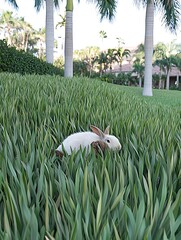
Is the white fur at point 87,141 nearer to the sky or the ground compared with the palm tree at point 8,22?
nearer to the ground

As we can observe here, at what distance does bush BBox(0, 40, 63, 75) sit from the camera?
1134 cm

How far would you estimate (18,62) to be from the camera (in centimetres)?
1214

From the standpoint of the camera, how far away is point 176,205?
3.68 feet

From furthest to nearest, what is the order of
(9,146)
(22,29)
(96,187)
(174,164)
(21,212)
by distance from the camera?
(22,29)
(9,146)
(174,164)
(96,187)
(21,212)

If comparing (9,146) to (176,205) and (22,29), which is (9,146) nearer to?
(176,205)

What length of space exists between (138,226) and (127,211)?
0.23 ft

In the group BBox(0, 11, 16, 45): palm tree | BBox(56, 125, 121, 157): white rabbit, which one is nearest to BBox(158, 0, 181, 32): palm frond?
BBox(56, 125, 121, 157): white rabbit

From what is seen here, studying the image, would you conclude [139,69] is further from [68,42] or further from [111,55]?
[68,42]

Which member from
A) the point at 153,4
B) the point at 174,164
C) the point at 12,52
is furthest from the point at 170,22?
the point at 174,164

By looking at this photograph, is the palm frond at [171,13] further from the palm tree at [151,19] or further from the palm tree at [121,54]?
the palm tree at [121,54]

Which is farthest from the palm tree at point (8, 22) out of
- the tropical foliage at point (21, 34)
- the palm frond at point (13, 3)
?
the palm frond at point (13, 3)

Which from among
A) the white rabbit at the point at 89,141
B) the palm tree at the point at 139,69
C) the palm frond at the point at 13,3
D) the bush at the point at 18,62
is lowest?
the white rabbit at the point at 89,141

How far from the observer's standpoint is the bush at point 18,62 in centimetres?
1134

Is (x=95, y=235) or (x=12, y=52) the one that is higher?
(x=12, y=52)
